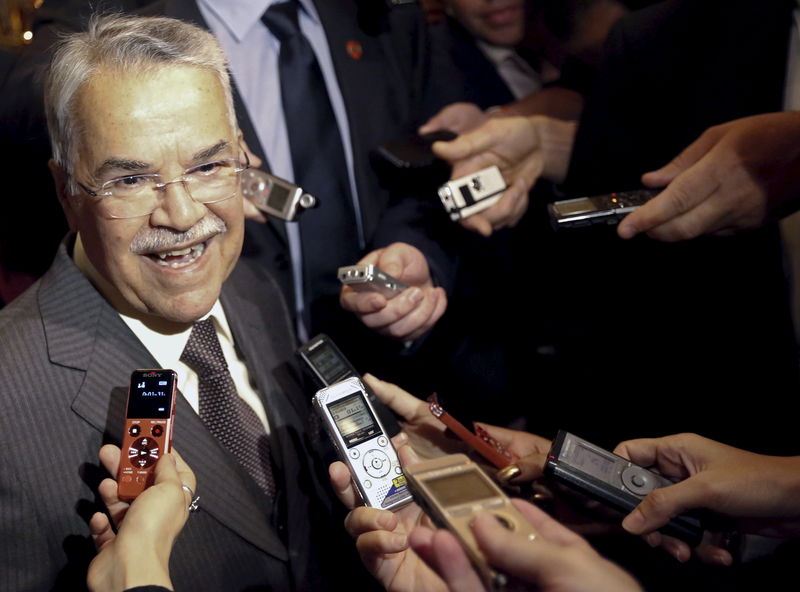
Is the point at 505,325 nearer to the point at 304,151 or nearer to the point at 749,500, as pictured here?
the point at 304,151

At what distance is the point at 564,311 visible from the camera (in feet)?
7.73

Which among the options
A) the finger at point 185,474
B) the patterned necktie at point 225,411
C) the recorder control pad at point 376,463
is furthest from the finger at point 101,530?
the recorder control pad at point 376,463

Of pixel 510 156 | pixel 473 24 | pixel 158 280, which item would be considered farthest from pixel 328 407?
pixel 473 24

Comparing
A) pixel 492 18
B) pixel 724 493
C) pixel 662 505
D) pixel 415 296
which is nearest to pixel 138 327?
pixel 415 296

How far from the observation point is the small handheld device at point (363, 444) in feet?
4.47

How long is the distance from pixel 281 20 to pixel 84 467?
134 centimetres

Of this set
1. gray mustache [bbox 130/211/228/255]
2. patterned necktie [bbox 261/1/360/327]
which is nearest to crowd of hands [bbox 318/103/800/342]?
patterned necktie [bbox 261/1/360/327]

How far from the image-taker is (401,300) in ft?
6.25

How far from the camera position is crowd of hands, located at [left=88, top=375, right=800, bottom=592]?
3.18 feet

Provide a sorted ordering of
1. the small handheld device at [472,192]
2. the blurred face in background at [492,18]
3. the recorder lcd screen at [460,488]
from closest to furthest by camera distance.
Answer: the recorder lcd screen at [460,488]
the small handheld device at [472,192]
the blurred face in background at [492,18]

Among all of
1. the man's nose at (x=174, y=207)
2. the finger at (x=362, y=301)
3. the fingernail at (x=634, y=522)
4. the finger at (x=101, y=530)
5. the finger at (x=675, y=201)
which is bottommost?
the fingernail at (x=634, y=522)

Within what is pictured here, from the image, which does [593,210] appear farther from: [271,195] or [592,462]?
[271,195]

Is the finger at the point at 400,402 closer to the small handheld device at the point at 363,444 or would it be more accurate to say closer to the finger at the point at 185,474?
the small handheld device at the point at 363,444

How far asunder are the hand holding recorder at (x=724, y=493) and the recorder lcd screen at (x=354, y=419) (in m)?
0.51
